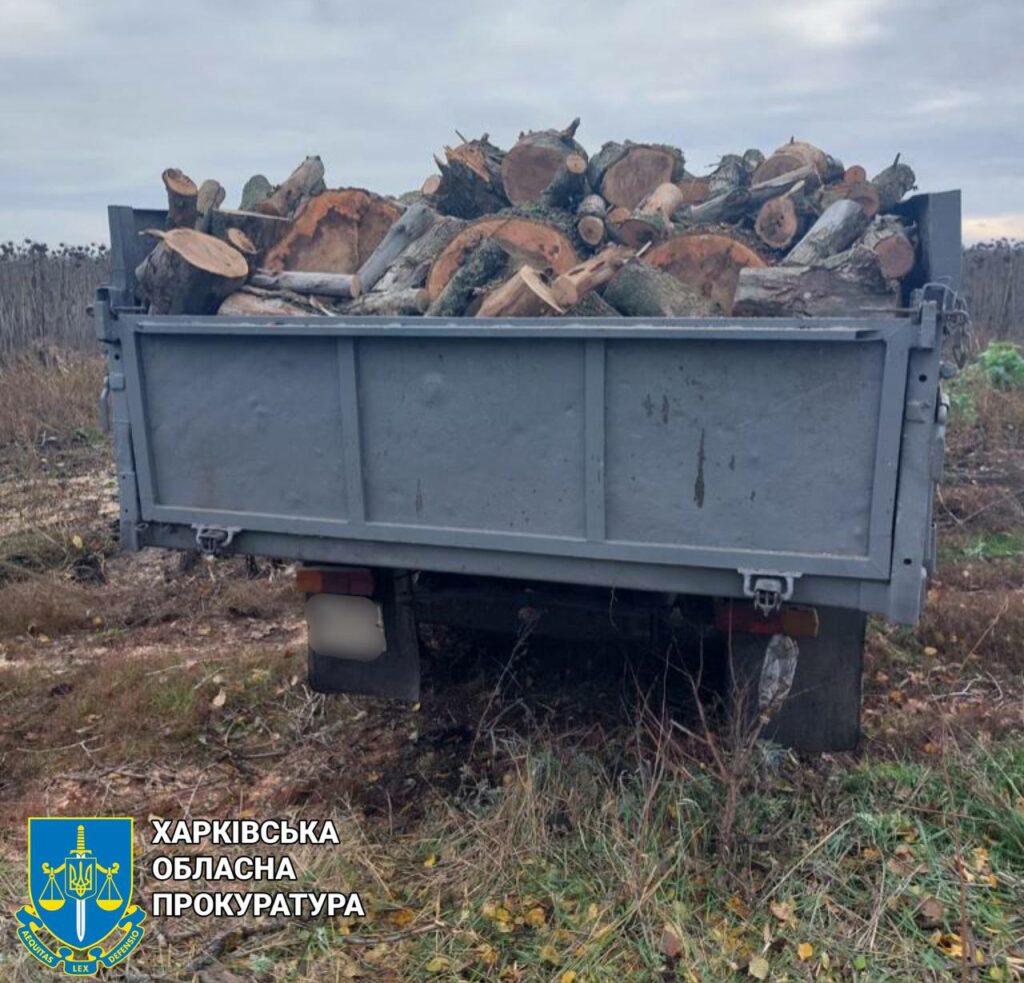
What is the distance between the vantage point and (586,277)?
146 inches

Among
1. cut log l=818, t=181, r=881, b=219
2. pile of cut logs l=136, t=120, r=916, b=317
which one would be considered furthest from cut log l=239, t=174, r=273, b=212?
cut log l=818, t=181, r=881, b=219

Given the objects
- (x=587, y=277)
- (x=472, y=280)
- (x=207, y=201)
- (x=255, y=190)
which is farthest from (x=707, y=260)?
(x=255, y=190)

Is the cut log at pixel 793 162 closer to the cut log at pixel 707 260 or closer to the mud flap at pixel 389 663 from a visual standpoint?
the cut log at pixel 707 260

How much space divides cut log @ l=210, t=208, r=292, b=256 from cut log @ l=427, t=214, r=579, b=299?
105 centimetres

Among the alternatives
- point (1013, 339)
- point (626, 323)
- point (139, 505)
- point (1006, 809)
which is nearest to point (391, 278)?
point (139, 505)

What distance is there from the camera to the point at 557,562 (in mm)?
3078

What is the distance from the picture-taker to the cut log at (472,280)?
12.7 ft

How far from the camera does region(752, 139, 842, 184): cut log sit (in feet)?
19.1

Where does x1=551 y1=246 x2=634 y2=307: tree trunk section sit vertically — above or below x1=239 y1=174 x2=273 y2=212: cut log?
below

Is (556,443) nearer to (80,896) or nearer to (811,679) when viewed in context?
(811,679)

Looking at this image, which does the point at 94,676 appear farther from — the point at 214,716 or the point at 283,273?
the point at 283,273

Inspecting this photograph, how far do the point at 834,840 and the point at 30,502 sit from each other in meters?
6.88

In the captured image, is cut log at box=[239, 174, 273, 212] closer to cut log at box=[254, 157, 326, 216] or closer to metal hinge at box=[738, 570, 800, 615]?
cut log at box=[254, 157, 326, 216]

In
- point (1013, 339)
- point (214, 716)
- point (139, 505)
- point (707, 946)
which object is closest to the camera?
point (707, 946)
